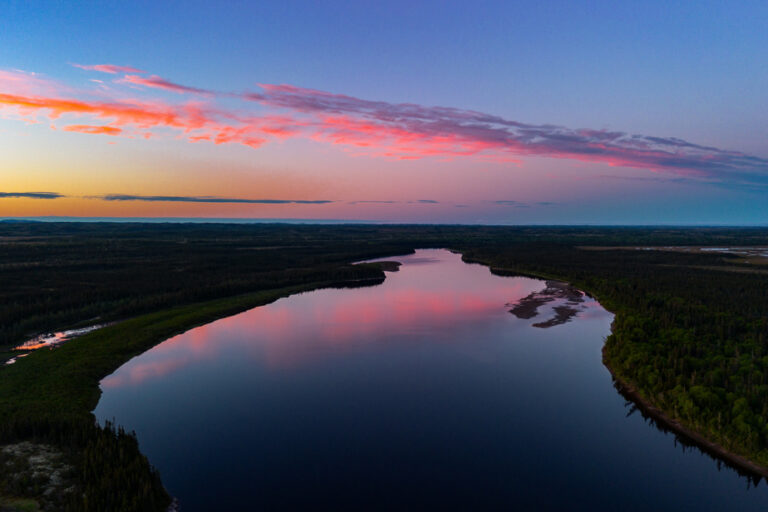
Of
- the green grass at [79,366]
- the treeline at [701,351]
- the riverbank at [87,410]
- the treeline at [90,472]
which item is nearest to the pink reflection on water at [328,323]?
the green grass at [79,366]

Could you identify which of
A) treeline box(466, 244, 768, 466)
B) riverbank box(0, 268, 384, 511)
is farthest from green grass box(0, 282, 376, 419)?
treeline box(466, 244, 768, 466)

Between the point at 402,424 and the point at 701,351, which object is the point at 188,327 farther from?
the point at 701,351

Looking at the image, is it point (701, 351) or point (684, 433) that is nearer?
point (684, 433)

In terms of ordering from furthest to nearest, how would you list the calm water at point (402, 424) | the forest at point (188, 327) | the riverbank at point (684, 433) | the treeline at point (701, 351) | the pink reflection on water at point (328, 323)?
the pink reflection on water at point (328, 323) < the treeline at point (701, 351) < the riverbank at point (684, 433) < the forest at point (188, 327) < the calm water at point (402, 424)

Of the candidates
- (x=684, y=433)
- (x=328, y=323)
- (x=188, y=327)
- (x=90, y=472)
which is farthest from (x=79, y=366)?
(x=684, y=433)

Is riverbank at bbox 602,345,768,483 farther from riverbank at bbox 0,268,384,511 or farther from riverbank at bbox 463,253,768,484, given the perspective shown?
riverbank at bbox 0,268,384,511

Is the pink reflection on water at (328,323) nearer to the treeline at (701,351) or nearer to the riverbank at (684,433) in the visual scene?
the treeline at (701,351)
